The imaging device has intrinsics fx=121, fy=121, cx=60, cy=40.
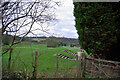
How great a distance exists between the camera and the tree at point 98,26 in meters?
4.54

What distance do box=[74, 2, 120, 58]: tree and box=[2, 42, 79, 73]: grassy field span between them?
3.39 ft

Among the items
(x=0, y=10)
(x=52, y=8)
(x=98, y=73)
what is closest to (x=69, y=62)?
(x=98, y=73)

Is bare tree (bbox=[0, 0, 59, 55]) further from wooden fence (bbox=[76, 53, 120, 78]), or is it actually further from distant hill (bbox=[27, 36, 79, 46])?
wooden fence (bbox=[76, 53, 120, 78])

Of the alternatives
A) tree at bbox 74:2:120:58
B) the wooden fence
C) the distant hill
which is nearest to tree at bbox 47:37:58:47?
the distant hill

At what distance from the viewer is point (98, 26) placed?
4.64 metres

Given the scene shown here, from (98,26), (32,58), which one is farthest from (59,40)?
(98,26)

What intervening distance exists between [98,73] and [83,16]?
2261 mm

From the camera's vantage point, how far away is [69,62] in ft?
13.8

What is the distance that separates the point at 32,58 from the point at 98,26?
2707 mm

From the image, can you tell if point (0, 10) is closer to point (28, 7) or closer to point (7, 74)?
point (28, 7)

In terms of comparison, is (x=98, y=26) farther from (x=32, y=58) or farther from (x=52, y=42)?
(x=32, y=58)

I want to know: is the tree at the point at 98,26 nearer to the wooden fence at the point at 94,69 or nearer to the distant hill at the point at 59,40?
the wooden fence at the point at 94,69

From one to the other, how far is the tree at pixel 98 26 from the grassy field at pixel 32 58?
1.03 meters

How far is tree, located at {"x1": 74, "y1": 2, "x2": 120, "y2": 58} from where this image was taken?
454 centimetres
